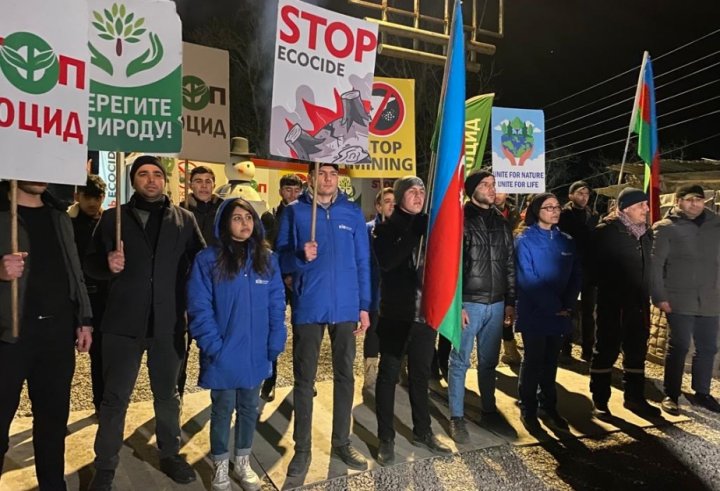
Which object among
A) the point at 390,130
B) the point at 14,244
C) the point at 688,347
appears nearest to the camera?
the point at 14,244

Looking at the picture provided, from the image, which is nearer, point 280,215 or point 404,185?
point 404,185

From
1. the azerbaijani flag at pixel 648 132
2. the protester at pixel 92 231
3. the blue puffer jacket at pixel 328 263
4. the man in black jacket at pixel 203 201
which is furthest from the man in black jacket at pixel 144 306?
the azerbaijani flag at pixel 648 132

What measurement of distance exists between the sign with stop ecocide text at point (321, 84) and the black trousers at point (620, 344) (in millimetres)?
2728

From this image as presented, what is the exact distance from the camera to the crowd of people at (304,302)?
3035 millimetres

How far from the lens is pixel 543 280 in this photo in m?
4.51

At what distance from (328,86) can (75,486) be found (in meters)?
3.06

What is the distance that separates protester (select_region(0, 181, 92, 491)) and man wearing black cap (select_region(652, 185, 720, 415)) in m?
4.78

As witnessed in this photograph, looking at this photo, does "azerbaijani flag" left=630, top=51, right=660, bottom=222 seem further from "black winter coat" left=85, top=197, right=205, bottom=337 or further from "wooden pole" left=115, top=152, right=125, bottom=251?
"wooden pole" left=115, top=152, right=125, bottom=251

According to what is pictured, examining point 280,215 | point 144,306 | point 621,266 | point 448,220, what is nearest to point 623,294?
point 621,266

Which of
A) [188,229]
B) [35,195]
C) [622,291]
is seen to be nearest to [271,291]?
[188,229]

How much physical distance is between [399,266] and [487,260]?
A: 2.50 feet

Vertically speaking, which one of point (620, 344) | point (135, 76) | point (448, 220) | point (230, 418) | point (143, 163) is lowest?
point (230, 418)

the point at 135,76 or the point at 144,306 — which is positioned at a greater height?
the point at 135,76

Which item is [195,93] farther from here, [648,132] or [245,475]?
[648,132]
